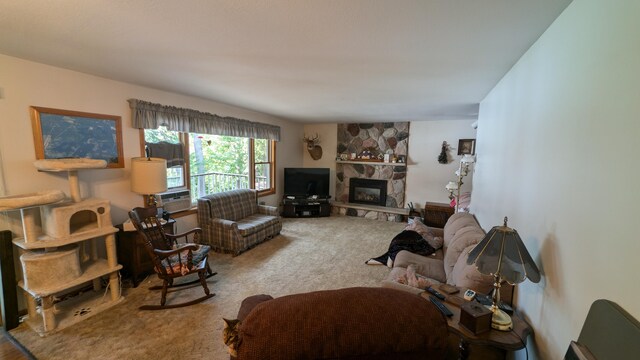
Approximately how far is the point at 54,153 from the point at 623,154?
13.2ft

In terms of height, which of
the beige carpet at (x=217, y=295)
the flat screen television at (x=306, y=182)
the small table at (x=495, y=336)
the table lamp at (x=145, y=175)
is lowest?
the beige carpet at (x=217, y=295)

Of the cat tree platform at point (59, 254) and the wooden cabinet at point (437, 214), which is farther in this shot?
the wooden cabinet at point (437, 214)

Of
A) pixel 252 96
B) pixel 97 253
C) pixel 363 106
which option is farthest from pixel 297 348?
pixel 363 106

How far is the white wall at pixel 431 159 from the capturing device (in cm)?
538

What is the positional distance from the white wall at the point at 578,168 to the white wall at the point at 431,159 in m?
3.93

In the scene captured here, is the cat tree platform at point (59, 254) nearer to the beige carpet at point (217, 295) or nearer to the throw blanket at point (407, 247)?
the beige carpet at point (217, 295)

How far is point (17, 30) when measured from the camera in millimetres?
1630

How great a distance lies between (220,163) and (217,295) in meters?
2.74

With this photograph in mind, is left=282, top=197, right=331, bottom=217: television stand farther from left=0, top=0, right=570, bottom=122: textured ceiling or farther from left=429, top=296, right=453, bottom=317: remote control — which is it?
left=429, top=296, right=453, bottom=317: remote control

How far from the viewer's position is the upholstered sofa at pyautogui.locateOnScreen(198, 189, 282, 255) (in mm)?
3680

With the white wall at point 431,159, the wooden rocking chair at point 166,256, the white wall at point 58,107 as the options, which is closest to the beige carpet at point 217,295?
the wooden rocking chair at point 166,256

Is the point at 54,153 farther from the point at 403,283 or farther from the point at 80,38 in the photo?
the point at 403,283

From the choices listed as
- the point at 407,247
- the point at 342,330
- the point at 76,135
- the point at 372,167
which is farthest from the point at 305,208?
the point at 342,330

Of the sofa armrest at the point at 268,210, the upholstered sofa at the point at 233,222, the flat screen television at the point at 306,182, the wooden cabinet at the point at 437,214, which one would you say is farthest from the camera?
the flat screen television at the point at 306,182
